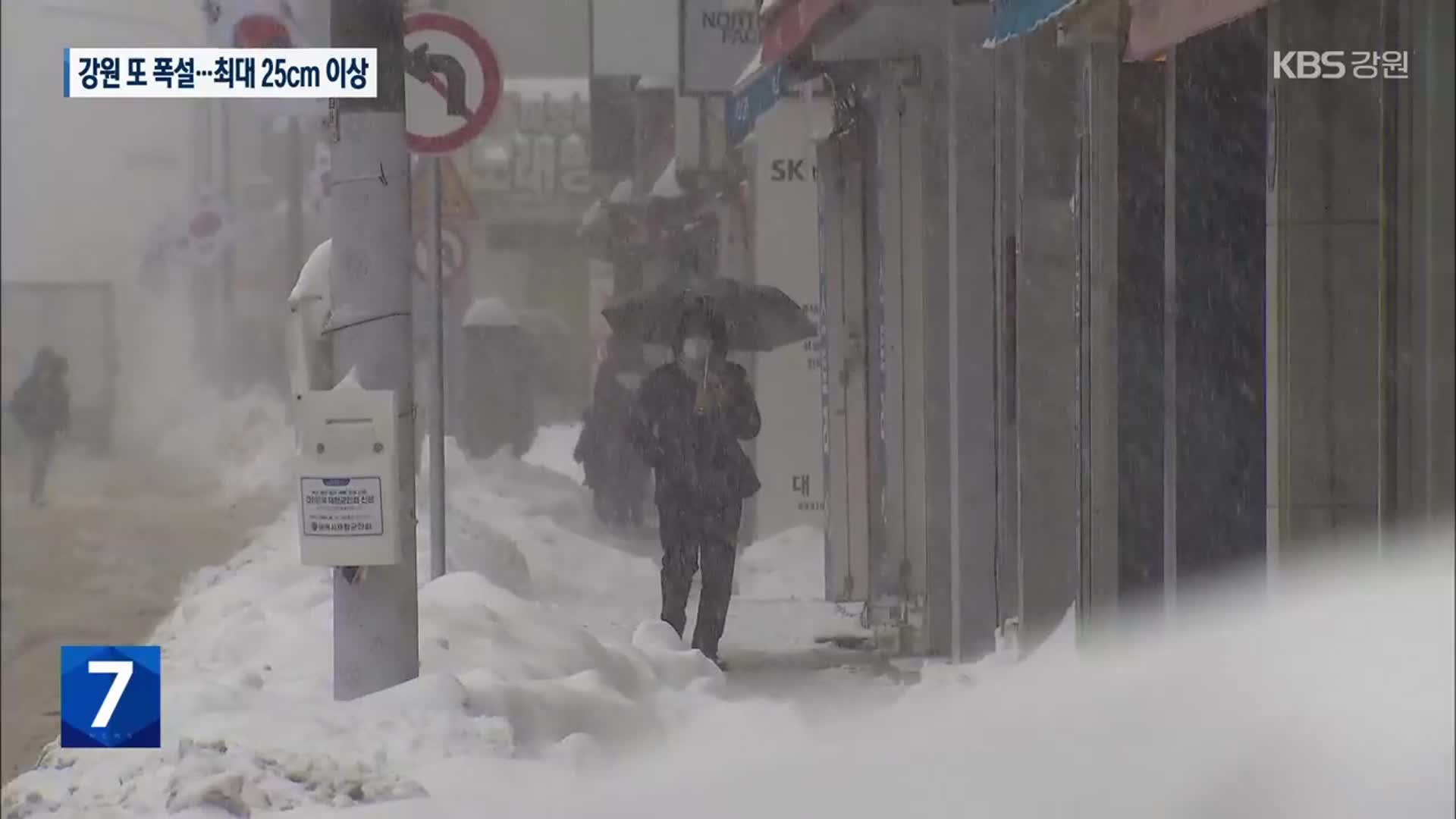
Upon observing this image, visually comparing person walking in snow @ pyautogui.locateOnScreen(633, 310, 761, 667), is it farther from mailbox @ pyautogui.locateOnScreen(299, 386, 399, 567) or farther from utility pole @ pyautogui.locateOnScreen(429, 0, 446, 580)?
mailbox @ pyautogui.locateOnScreen(299, 386, 399, 567)

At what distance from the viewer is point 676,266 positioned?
30.3ft

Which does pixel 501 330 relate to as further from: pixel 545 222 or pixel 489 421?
pixel 545 222

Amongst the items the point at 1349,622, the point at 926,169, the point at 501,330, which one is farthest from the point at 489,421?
the point at 1349,622

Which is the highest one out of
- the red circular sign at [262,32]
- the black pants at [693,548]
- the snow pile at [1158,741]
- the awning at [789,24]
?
the awning at [789,24]

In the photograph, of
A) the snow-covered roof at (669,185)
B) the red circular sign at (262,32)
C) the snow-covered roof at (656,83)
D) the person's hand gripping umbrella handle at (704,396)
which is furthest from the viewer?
the snow-covered roof at (669,185)

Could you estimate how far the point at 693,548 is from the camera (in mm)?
8633

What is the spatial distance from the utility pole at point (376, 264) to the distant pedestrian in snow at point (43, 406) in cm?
92

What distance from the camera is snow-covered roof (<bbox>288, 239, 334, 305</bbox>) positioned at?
6680 millimetres

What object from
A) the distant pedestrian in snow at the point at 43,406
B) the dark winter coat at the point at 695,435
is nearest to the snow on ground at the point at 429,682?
the dark winter coat at the point at 695,435

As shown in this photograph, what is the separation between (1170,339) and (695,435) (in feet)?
5.83

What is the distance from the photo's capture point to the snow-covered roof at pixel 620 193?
9516 mm

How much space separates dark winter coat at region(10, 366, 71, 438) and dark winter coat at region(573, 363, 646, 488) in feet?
7.08

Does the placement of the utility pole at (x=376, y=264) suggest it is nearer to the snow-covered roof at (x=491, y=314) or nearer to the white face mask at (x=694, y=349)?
the white face mask at (x=694, y=349)

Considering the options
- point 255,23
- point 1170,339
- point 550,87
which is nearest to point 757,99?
point 550,87
